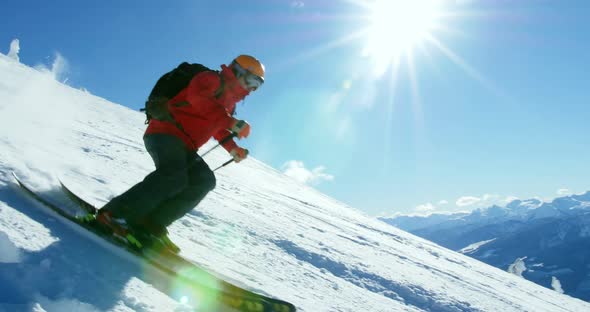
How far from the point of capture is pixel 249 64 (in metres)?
4.61

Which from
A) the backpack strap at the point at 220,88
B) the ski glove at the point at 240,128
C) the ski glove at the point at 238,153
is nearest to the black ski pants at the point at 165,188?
the ski glove at the point at 238,153

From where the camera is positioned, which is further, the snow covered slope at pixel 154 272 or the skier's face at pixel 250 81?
the skier's face at pixel 250 81

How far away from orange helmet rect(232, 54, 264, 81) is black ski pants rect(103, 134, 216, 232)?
1.05 meters

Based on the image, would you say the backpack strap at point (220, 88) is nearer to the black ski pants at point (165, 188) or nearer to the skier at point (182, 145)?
the skier at point (182, 145)

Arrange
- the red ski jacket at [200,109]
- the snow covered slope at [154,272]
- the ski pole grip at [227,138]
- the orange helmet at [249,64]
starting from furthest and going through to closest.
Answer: the ski pole grip at [227,138] < the orange helmet at [249,64] < the red ski jacket at [200,109] < the snow covered slope at [154,272]

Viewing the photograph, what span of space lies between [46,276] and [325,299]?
2.78 meters

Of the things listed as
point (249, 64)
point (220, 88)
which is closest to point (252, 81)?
point (249, 64)

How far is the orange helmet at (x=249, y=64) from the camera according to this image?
460 centimetres

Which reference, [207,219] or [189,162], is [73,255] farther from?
[207,219]

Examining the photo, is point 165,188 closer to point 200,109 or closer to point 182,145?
point 182,145

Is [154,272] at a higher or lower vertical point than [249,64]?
lower

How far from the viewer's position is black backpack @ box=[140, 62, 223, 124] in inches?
171

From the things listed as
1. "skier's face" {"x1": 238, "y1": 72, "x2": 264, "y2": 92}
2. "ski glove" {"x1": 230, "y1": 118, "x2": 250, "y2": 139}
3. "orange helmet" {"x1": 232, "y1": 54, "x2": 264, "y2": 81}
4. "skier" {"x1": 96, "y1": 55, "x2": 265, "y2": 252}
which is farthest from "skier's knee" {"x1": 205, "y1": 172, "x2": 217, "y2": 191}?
"orange helmet" {"x1": 232, "y1": 54, "x2": 264, "y2": 81}

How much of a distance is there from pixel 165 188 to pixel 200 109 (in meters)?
0.87
